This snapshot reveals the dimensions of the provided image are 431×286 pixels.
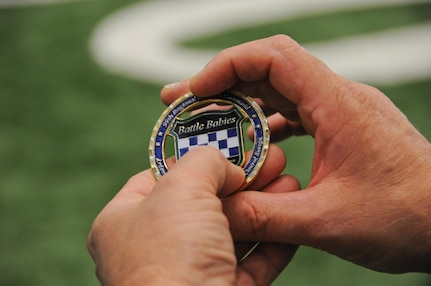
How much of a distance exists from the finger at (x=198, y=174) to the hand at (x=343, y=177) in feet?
0.49

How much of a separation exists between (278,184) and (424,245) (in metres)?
0.35

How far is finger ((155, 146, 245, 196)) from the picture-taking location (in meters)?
0.96

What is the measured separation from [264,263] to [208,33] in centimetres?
273

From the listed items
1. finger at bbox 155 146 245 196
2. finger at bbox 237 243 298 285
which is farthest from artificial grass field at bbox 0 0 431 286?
finger at bbox 155 146 245 196

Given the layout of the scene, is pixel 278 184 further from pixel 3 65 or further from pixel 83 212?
pixel 3 65

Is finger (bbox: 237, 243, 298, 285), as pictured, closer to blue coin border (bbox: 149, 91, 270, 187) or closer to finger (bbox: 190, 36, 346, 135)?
blue coin border (bbox: 149, 91, 270, 187)

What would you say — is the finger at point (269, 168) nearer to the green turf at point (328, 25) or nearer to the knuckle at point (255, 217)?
the knuckle at point (255, 217)

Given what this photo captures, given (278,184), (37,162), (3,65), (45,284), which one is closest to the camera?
(278,184)

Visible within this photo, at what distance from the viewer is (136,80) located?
10.8 feet

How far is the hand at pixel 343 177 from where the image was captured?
3.75ft

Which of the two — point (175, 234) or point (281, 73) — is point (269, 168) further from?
point (175, 234)

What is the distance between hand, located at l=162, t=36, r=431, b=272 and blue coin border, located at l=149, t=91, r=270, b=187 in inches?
2.6

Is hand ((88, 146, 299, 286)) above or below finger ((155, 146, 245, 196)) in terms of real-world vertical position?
below

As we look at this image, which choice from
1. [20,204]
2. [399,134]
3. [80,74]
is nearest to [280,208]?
[399,134]
